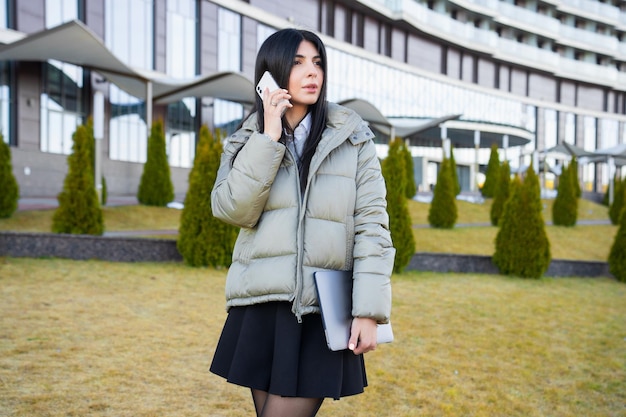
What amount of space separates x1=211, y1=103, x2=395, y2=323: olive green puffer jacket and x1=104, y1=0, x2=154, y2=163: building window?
68.7ft

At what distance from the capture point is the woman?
185 cm

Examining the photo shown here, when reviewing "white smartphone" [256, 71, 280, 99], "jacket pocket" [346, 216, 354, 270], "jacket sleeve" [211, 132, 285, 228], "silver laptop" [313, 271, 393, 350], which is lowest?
"silver laptop" [313, 271, 393, 350]

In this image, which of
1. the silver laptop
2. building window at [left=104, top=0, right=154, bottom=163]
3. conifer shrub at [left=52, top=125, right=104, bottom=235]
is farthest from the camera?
building window at [left=104, top=0, right=154, bottom=163]

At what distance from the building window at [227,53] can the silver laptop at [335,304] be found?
24202 millimetres

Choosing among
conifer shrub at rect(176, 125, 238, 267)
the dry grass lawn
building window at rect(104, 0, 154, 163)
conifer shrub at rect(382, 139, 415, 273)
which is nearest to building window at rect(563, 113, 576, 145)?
building window at rect(104, 0, 154, 163)

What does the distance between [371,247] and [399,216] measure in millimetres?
8108

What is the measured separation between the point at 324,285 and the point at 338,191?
31 cm

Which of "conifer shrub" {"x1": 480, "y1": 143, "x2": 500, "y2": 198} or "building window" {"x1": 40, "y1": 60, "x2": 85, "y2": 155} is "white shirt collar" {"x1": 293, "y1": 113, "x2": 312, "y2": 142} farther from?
"conifer shrub" {"x1": 480, "y1": 143, "x2": 500, "y2": 198}

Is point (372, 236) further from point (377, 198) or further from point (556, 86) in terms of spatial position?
point (556, 86)

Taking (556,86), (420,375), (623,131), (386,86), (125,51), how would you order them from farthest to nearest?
(623,131) → (556,86) → (386,86) → (125,51) → (420,375)

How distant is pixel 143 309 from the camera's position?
5984mm

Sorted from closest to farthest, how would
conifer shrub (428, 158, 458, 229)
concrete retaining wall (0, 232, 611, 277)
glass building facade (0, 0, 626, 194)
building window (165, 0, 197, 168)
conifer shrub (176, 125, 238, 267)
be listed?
concrete retaining wall (0, 232, 611, 277) → conifer shrub (176, 125, 238, 267) → conifer shrub (428, 158, 458, 229) → glass building facade (0, 0, 626, 194) → building window (165, 0, 197, 168)

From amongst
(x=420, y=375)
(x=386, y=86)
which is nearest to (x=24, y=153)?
(x=420, y=375)

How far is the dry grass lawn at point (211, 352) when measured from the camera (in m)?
3.62
